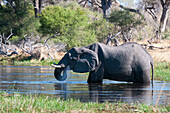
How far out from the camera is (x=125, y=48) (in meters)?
14.2

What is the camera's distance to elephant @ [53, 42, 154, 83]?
1381 centimetres

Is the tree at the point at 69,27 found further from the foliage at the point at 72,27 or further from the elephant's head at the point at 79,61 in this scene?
the elephant's head at the point at 79,61

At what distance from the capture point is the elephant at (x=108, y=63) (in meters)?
13.8

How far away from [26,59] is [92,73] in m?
21.6

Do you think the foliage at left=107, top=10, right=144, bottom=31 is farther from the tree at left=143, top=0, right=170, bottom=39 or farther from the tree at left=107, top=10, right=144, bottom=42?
the tree at left=143, top=0, right=170, bottom=39

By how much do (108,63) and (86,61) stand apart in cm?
79

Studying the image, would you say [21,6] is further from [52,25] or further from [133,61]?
[133,61]

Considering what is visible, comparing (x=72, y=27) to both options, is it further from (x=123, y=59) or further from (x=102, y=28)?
(x=123, y=59)

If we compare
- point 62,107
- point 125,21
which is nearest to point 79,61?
point 62,107

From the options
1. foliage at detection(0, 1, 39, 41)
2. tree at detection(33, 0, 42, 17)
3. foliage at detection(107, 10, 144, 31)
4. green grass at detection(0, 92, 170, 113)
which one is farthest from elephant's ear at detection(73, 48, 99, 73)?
tree at detection(33, 0, 42, 17)

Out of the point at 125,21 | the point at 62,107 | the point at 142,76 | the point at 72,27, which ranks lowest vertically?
the point at 142,76

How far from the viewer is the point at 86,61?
13.8 metres

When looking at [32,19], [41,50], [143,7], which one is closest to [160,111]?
[41,50]

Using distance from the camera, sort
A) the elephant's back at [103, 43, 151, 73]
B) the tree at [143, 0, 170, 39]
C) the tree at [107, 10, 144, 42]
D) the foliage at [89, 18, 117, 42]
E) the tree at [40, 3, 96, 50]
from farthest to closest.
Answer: the tree at [107, 10, 144, 42]
the tree at [143, 0, 170, 39]
the foliage at [89, 18, 117, 42]
the tree at [40, 3, 96, 50]
the elephant's back at [103, 43, 151, 73]
